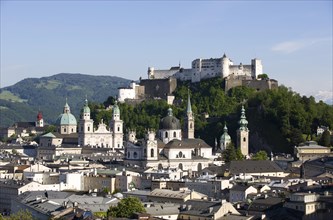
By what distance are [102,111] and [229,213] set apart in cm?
6859

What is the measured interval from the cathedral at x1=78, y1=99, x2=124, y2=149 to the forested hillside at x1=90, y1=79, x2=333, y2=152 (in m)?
3.19

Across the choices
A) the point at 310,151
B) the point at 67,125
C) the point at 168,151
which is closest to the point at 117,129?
the point at 67,125

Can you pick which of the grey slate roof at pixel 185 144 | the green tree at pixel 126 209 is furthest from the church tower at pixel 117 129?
the green tree at pixel 126 209

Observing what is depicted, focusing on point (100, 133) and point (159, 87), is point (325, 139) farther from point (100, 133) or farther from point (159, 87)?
point (159, 87)

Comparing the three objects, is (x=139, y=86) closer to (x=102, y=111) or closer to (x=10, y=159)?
(x=102, y=111)

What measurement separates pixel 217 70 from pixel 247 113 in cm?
1316

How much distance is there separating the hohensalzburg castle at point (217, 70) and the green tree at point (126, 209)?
66.5 m

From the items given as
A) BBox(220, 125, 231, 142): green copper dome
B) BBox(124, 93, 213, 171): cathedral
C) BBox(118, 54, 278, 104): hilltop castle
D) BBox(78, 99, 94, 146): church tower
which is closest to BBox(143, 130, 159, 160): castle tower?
BBox(124, 93, 213, 171): cathedral

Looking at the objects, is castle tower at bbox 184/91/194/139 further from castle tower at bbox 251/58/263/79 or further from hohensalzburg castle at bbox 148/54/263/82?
castle tower at bbox 251/58/263/79

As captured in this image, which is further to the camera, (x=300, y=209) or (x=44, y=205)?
(x=44, y=205)

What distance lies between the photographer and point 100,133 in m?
113

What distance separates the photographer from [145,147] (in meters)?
89.3

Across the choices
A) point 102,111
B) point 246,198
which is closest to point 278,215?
point 246,198

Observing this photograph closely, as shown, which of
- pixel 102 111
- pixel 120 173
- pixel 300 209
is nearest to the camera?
pixel 300 209
